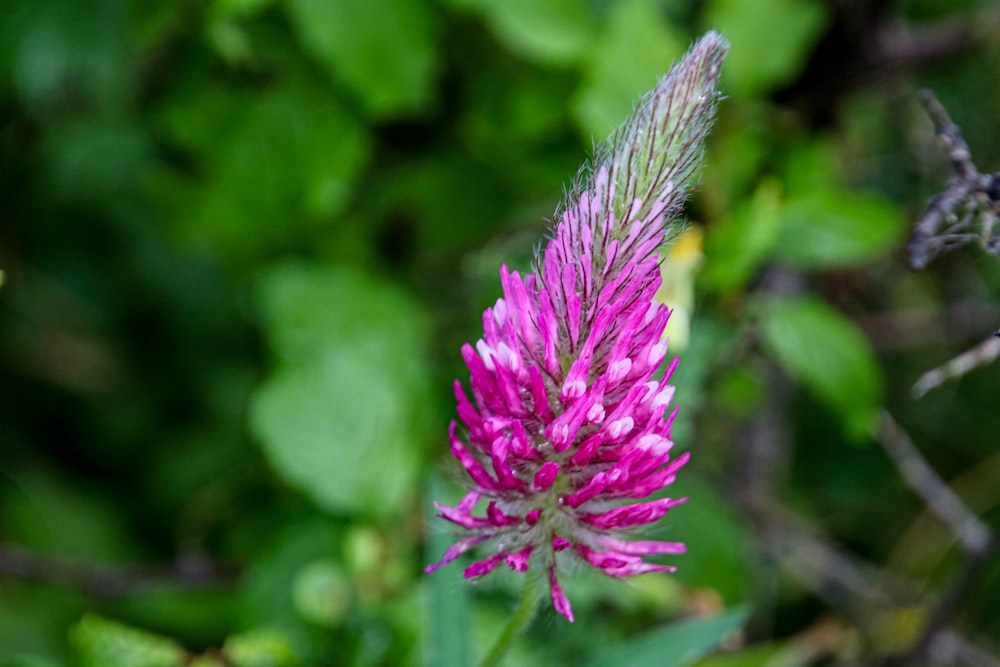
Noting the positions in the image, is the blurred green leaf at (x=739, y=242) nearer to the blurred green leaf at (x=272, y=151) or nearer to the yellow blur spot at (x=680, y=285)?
the yellow blur spot at (x=680, y=285)

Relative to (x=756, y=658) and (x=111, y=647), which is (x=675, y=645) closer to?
(x=756, y=658)

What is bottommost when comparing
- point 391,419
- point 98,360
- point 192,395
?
point 391,419

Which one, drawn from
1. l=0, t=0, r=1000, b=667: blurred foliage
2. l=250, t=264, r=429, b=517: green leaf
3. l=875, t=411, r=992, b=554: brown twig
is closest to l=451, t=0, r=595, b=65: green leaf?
l=0, t=0, r=1000, b=667: blurred foliage

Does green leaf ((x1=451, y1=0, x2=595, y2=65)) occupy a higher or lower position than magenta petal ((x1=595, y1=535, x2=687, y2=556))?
higher

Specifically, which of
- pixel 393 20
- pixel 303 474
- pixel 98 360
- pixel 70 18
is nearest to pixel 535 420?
pixel 303 474

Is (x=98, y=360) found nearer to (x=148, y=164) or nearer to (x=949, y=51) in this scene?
(x=148, y=164)

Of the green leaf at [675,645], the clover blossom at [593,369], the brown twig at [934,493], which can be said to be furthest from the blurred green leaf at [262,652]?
the brown twig at [934,493]

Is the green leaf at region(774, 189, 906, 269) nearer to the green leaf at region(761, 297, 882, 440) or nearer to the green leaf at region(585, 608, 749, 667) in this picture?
the green leaf at region(761, 297, 882, 440)
